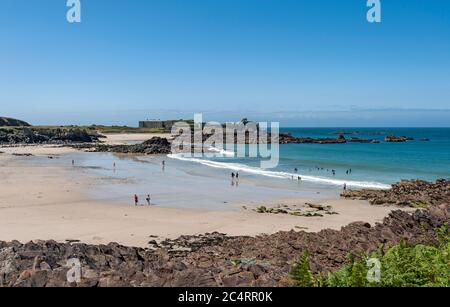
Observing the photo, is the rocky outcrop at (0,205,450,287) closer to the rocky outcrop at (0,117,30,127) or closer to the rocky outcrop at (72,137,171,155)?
the rocky outcrop at (72,137,171,155)

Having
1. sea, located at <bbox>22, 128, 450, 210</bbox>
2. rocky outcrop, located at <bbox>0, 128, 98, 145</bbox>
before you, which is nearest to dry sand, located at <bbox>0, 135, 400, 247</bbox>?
sea, located at <bbox>22, 128, 450, 210</bbox>

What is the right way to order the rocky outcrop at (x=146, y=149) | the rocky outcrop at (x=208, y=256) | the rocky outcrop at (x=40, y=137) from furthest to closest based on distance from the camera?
the rocky outcrop at (x=40, y=137), the rocky outcrop at (x=146, y=149), the rocky outcrop at (x=208, y=256)

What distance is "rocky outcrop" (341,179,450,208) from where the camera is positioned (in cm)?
2833

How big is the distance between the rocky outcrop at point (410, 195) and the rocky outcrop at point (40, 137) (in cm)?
8360

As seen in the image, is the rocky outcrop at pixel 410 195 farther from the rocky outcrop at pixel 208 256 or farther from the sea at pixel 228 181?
the rocky outcrop at pixel 208 256

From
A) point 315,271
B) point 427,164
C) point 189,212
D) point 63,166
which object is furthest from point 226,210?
point 427,164

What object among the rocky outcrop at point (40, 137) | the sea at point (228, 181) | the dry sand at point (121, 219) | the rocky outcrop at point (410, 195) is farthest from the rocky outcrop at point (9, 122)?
the rocky outcrop at point (410, 195)

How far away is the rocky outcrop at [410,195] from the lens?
2833 centimetres

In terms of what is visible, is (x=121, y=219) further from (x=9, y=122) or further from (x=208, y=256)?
(x=9, y=122)

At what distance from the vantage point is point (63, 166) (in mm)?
51094
